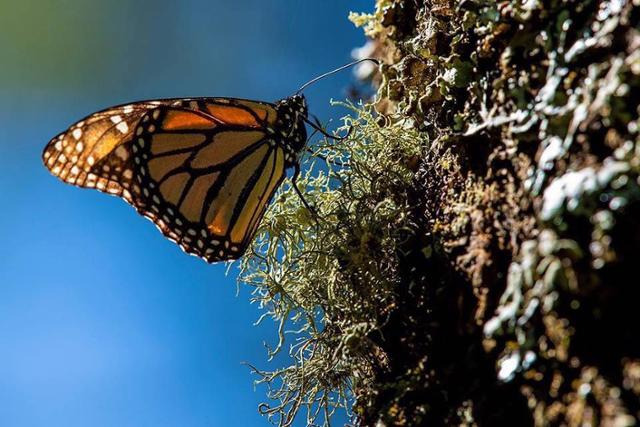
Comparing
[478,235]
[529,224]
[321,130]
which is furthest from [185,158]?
[529,224]

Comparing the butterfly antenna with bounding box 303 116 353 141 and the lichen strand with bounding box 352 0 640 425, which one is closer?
the lichen strand with bounding box 352 0 640 425

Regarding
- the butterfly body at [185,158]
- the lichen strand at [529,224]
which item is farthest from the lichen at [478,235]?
the butterfly body at [185,158]

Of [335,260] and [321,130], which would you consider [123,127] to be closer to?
[321,130]

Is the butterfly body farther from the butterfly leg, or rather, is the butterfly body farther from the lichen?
the lichen

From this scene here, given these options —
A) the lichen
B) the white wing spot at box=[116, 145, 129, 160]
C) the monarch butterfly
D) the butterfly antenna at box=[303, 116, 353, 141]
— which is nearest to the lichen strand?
the lichen

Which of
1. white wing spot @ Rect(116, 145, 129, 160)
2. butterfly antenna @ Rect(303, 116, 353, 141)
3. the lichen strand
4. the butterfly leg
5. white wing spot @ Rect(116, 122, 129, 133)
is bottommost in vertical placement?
the lichen strand
